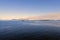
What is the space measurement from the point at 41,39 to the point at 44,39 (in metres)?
0.74

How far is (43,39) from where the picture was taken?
16.6 meters

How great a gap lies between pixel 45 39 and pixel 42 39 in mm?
739

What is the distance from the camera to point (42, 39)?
16.6 m

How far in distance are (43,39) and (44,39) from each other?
0.25m

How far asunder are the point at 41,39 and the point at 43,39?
49 centimetres

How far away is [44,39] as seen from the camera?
654 inches

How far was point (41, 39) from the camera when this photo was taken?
16.6m

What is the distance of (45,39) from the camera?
16.6 m

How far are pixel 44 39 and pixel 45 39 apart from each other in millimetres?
242

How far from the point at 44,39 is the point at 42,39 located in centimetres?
50
